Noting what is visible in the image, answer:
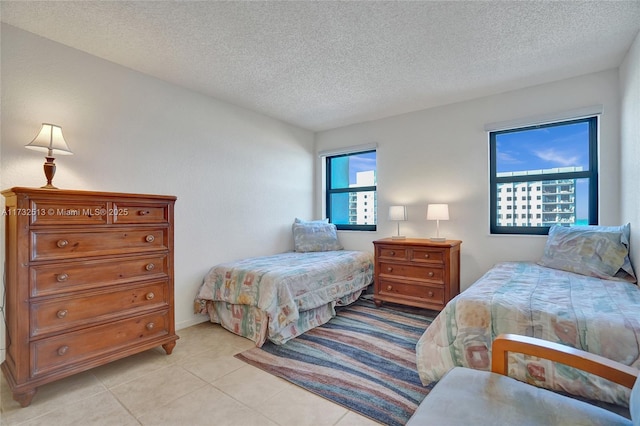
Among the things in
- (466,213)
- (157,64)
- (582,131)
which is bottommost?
(466,213)

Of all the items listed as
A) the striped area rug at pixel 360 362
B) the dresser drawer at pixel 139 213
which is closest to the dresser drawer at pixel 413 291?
the striped area rug at pixel 360 362

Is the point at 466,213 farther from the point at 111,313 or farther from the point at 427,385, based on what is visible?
the point at 111,313

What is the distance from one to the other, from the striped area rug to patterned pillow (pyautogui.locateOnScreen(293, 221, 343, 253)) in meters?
1.10

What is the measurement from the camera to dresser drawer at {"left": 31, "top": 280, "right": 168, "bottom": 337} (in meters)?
1.73

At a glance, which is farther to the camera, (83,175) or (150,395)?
(83,175)

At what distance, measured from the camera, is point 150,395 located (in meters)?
1.77

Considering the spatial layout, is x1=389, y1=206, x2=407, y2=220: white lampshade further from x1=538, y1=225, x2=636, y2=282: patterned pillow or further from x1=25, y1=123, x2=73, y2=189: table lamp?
x1=25, y1=123, x2=73, y2=189: table lamp

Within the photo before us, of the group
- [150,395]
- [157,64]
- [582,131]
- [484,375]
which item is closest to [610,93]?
[582,131]

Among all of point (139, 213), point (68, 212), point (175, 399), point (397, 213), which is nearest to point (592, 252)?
point (397, 213)

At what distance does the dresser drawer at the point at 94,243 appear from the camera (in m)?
1.74

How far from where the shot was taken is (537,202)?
120 inches

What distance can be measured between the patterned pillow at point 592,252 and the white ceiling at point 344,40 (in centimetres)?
144

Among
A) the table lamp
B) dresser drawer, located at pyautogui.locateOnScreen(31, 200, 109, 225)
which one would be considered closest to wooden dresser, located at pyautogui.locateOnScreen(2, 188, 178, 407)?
dresser drawer, located at pyautogui.locateOnScreen(31, 200, 109, 225)

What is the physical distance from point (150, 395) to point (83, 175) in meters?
1.70
